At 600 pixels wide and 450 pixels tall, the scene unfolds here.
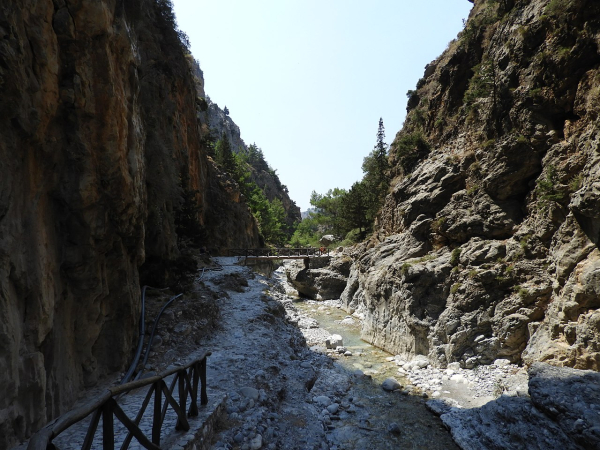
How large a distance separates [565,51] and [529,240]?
837 cm

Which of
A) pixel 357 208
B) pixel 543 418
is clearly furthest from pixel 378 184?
pixel 543 418

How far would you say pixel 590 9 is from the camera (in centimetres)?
1385

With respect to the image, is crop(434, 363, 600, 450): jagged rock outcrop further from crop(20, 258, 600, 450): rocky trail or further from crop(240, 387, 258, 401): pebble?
crop(240, 387, 258, 401): pebble

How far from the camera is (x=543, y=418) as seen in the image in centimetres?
788

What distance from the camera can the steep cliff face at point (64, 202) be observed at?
4691mm

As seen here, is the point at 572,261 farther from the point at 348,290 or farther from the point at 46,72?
the point at 348,290

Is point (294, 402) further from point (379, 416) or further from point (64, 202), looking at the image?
point (64, 202)

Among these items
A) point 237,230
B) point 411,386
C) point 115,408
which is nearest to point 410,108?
point 237,230

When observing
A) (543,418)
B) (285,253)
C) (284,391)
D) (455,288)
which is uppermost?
(285,253)

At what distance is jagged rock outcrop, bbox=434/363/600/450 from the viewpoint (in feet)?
23.1

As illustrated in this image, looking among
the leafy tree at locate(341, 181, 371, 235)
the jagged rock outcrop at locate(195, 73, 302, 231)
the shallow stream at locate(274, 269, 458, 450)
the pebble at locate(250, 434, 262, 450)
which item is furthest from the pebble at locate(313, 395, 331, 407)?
the jagged rock outcrop at locate(195, 73, 302, 231)

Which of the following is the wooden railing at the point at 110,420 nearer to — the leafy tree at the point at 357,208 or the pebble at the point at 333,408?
the pebble at the point at 333,408

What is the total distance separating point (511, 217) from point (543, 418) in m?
10.1

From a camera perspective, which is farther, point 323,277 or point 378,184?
point 378,184
